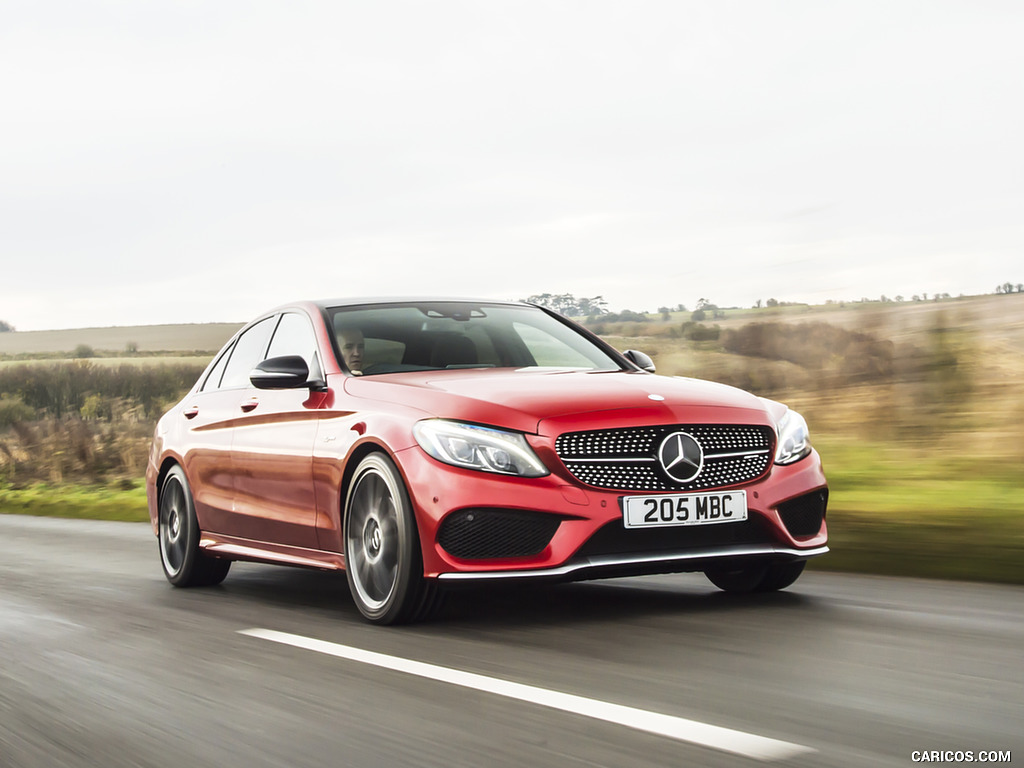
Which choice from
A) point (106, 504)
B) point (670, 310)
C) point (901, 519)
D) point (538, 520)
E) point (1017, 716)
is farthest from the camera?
point (106, 504)

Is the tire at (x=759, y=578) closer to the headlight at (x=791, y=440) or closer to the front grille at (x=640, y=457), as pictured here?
the headlight at (x=791, y=440)

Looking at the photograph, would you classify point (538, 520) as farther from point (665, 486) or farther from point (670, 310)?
point (670, 310)

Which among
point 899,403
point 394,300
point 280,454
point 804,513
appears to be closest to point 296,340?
point 394,300

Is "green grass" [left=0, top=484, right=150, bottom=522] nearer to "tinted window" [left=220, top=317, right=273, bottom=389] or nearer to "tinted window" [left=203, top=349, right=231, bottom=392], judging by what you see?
"tinted window" [left=203, top=349, right=231, bottom=392]

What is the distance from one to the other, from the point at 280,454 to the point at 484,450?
5.70 feet

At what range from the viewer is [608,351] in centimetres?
764

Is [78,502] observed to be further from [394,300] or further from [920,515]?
[920,515]

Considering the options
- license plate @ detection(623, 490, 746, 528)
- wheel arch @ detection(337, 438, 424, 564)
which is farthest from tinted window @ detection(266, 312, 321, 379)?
license plate @ detection(623, 490, 746, 528)

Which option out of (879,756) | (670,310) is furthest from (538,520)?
(670,310)

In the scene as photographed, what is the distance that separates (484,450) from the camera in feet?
18.5

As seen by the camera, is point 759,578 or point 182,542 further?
point 182,542

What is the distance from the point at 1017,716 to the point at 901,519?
4.24 metres

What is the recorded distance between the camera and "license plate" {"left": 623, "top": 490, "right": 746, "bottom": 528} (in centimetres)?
563

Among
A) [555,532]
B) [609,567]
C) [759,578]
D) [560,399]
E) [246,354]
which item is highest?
[246,354]
